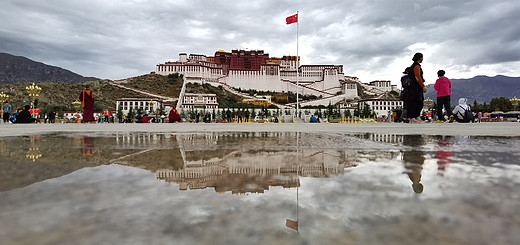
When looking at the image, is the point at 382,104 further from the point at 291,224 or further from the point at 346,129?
the point at 291,224

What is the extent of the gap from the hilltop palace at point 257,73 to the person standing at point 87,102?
72240 mm

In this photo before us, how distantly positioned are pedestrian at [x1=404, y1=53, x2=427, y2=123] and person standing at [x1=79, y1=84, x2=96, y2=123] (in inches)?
481

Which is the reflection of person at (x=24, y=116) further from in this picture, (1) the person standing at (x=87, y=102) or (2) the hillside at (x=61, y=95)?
(2) the hillside at (x=61, y=95)

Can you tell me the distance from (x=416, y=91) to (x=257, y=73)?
81.3 metres

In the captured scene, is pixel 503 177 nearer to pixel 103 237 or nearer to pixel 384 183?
pixel 384 183

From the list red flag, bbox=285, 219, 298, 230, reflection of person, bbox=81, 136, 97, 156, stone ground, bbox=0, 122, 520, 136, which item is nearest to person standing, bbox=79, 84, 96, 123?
stone ground, bbox=0, 122, 520, 136

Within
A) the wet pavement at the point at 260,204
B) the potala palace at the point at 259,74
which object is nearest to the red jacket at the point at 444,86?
the wet pavement at the point at 260,204

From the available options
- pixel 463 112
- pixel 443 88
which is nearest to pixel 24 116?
pixel 443 88

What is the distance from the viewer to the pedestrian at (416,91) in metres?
8.05

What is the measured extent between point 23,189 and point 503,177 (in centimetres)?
258

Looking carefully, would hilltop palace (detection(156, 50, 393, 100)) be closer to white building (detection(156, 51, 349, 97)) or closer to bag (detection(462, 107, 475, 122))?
white building (detection(156, 51, 349, 97))

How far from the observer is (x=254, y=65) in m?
91.4

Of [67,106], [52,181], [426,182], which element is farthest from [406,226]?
[67,106]

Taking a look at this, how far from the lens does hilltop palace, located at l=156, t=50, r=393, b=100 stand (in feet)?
286
